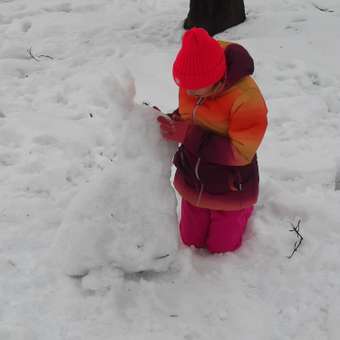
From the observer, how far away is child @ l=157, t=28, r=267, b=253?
2.20 m

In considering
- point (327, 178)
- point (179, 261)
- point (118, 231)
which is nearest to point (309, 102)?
point (327, 178)

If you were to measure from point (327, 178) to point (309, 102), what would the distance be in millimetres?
1043

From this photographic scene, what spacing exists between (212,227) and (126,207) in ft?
1.81

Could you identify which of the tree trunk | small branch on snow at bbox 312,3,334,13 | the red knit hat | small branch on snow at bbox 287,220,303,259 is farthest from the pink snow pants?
small branch on snow at bbox 312,3,334,13

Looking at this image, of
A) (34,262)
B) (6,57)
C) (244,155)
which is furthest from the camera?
(6,57)

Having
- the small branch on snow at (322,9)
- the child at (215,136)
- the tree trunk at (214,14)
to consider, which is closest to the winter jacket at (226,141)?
the child at (215,136)

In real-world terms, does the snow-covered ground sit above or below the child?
below

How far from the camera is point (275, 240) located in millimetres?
2943

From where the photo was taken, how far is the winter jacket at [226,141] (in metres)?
2.29

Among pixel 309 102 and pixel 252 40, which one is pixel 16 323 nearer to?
pixel 309 102

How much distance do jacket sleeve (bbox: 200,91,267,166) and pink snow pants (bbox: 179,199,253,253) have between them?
0.45 meters

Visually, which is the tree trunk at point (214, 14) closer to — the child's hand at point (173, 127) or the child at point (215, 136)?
the child at point (215, 136)

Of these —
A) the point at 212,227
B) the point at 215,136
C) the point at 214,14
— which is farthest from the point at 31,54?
the point at 215,136

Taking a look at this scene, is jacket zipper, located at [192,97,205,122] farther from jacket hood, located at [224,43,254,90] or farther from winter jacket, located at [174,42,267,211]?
jacket hood, located at [224,43,254,90]
